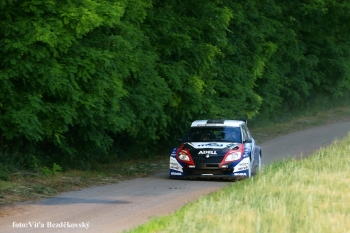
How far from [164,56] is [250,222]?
1684cm

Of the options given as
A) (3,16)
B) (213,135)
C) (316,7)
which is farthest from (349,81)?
(3,16)

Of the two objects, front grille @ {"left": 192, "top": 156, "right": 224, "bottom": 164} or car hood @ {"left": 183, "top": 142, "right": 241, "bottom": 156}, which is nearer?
front grille @ {"left": 192, "top": 156, "right": 224, "bottom": 164}

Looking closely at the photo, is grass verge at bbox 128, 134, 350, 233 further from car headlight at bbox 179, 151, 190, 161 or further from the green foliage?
the green foliage

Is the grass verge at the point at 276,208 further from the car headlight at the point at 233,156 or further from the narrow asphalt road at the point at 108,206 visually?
the car headlight at the point at 233,156

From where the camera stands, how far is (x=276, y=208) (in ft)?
42.4

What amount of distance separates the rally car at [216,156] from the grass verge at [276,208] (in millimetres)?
3073

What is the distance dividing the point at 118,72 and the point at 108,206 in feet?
23.9

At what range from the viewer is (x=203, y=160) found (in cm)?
2152

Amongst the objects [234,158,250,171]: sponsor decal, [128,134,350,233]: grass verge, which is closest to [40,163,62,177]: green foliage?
[234,158,250,171]: sponsor decal

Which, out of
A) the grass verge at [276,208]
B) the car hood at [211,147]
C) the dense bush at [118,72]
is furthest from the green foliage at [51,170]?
the grass verge at [276,208]

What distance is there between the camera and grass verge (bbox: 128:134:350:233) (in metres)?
11.5

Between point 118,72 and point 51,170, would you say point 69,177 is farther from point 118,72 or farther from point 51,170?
point 118,72

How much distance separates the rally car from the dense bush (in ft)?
7.41

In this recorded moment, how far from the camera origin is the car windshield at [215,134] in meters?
22.4
